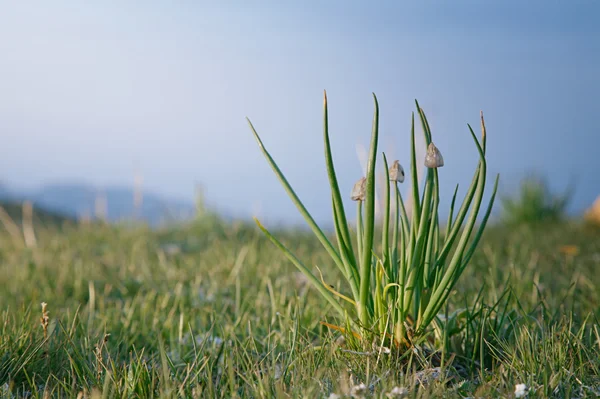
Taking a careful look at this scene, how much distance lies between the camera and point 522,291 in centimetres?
295

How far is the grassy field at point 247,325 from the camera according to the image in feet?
5.31

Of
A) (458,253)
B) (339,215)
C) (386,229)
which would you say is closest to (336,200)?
(339,215)

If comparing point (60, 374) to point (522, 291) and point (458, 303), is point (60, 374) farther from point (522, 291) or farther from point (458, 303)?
point (522, 291)

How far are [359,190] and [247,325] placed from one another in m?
1.11

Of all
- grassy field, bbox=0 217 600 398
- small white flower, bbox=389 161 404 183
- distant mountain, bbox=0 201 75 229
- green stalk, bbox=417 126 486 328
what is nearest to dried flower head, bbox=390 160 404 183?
small white flower, bbox=389 161 404 183

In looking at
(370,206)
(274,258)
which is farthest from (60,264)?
(370,206)

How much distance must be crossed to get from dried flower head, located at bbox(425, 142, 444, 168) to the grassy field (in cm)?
59

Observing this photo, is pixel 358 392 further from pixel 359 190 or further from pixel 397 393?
pixel 359 190

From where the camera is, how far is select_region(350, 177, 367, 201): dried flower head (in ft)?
5.67

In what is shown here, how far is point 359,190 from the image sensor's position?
1728mm

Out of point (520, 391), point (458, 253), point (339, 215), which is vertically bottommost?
point (520, 391)

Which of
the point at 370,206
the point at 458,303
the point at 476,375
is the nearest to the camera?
the point at 370,206

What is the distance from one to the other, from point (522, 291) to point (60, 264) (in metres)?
3.44

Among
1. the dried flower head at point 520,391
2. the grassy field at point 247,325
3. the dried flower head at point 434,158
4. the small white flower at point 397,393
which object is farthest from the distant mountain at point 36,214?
the dried flower head at point 520,391
